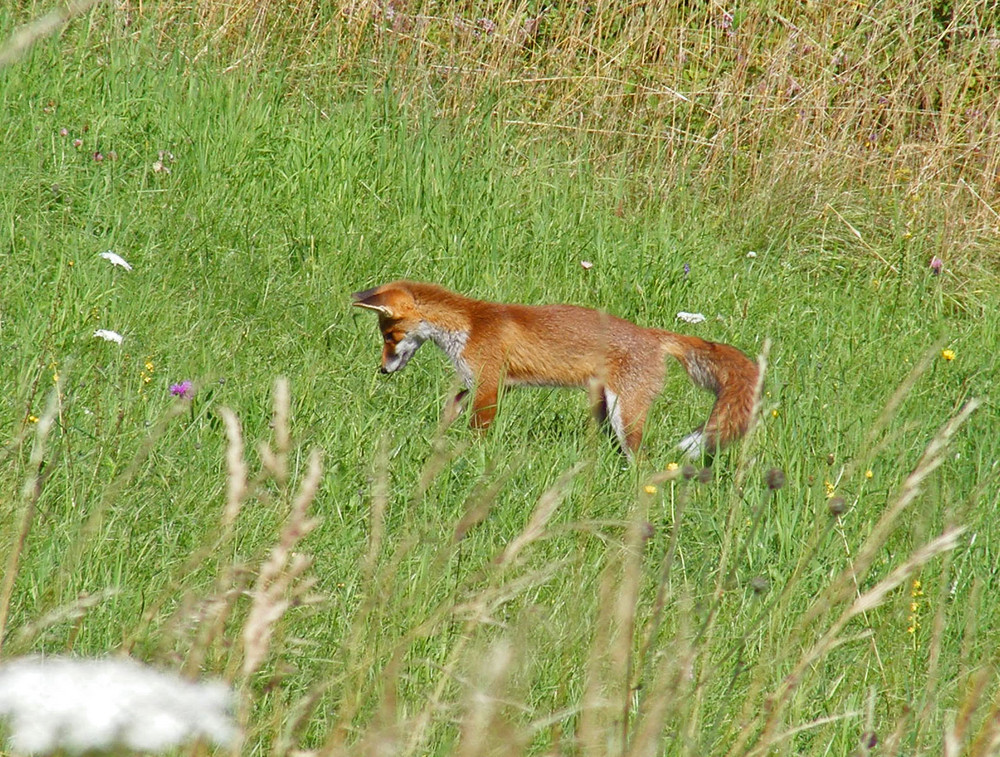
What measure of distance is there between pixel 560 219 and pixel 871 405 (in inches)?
81.7

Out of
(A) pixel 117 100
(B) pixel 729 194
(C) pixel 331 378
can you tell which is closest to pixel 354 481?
(C) pixel 331 378

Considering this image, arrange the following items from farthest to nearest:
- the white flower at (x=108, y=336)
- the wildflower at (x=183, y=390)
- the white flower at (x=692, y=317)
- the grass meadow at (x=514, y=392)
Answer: the white flower at (x=692, y=317)
the white flower at (x=108, y=336)
the wildflower at (x=183, y=390)
the grass meadow at (x=514, y=392)

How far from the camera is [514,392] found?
16.0 ft

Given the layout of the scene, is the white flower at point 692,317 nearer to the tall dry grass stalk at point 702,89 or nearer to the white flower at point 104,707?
the tall dry grass stalk at point 702,89

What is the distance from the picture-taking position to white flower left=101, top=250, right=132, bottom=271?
4.55 meters

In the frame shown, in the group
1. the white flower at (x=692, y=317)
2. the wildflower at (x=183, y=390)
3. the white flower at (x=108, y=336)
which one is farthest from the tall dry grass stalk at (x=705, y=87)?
the wildflower at (x=183, y=390)

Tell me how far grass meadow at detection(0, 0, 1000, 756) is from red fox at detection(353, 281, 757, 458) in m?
0.14

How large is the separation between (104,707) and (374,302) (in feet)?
12.0

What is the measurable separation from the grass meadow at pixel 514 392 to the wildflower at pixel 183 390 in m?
0.09

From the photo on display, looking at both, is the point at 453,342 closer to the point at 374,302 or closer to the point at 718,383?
the point at 374,302

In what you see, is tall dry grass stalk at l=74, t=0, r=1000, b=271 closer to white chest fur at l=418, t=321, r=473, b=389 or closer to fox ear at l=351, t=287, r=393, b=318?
white chest fur at l=418, t=321, r=473, b=389

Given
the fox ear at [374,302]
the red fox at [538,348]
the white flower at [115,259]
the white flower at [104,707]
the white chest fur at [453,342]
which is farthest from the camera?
the white chest fur at [453,342]

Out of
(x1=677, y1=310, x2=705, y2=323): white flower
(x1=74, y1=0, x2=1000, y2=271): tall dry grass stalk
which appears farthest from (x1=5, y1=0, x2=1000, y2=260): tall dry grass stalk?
(x1=677, y1=310, x2=705, y2=323): white flower

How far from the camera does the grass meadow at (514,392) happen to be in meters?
2.07
